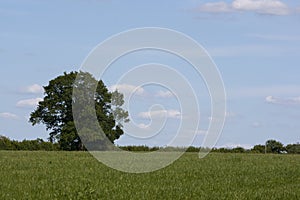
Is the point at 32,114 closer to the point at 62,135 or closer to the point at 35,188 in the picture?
the point at 62,135

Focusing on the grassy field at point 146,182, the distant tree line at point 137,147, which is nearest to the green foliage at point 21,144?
the distant tree line at point 137,147

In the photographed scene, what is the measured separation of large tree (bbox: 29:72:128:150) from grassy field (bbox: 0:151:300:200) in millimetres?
39973

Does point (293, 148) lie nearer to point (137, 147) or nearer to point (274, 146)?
point (274, 146)

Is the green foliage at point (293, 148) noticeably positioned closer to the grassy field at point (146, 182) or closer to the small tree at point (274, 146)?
the small tree at point (274, 146)

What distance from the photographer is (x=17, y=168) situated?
89.7 ft

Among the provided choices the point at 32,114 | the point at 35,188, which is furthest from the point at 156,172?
the point at 32,114

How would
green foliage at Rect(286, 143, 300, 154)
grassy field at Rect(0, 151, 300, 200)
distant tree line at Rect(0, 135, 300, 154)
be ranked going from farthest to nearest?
green foliage at Rect(286, 143, 300, 154), distant tree line at Rect(0, 135, 300, 154), grassy field at Rect(0, 151, 300, 200)

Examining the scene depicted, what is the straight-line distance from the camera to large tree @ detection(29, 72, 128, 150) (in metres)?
71.3

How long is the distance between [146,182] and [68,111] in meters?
55.6

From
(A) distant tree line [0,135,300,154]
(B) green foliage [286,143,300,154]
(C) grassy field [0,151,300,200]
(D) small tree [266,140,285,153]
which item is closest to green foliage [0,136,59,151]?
(A) distant tree line [0,135,300,154]

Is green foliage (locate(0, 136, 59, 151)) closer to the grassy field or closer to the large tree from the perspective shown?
the large tree

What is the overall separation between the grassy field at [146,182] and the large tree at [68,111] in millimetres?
39973

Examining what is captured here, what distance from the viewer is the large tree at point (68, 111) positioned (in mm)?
71312

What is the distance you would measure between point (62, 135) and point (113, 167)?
1763 inches
